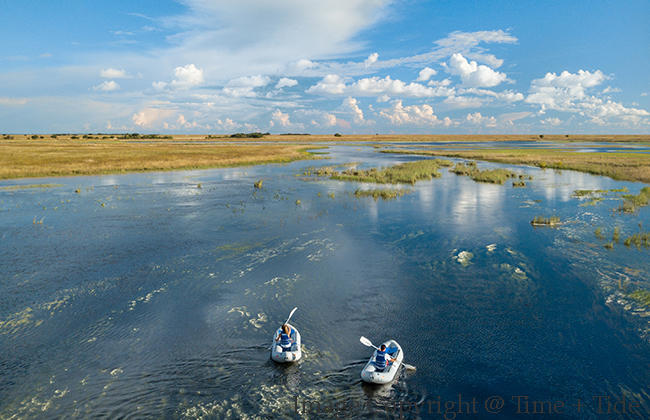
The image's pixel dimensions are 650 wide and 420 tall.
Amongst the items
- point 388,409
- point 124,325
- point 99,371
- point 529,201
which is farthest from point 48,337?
point 529,201

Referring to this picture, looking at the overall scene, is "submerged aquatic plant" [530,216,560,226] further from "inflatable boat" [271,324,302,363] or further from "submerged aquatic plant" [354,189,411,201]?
"inflatable boat" [271,324,302,363]

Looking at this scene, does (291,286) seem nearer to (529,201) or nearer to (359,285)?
(359,285)

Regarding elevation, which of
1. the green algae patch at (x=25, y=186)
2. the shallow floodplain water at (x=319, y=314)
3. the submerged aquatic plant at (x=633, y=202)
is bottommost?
the shallow floodplain water at (x=319, y=314)

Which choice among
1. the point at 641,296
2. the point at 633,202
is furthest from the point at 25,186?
the point at 633,202

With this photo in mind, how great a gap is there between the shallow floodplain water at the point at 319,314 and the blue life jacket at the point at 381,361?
659mm

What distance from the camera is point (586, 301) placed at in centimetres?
1520

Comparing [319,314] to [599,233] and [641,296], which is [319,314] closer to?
[641,296]

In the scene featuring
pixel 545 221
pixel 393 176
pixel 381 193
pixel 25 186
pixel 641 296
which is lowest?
pixel 641 296

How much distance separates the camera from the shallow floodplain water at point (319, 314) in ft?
32.7

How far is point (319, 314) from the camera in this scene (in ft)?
47.8

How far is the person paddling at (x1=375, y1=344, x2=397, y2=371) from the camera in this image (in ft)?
33.8

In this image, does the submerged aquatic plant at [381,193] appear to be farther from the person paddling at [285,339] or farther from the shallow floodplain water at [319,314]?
the person paddling at [285,339]

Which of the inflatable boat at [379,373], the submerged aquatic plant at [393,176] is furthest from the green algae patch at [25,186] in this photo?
the inflatable boat at [379,373]

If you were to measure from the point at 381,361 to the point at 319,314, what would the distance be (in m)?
4.65
